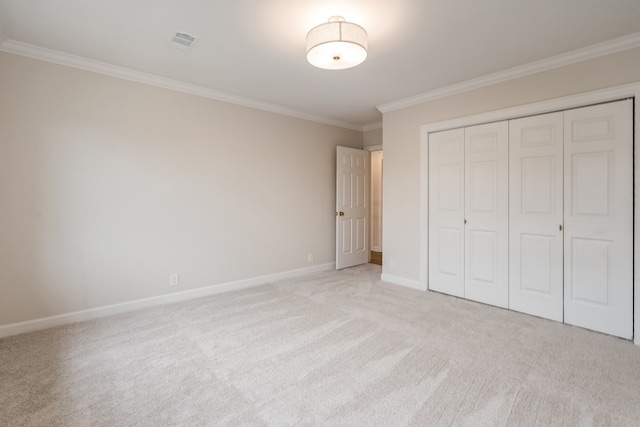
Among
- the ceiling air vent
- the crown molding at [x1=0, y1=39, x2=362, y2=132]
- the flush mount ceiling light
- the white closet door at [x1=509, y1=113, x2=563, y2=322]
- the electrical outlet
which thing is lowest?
the electrical outlet

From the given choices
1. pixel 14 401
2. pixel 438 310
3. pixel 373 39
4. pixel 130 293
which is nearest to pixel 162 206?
pixel 130 293

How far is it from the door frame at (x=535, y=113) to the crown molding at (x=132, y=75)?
2013 millimetres

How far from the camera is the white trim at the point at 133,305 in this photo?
2.69 meters

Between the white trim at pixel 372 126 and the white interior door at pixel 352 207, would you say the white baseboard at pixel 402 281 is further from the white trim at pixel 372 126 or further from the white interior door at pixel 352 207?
the white trim at pixel 372 126

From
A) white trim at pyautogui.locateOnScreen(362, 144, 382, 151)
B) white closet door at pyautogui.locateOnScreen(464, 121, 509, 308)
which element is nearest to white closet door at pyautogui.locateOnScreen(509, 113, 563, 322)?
white closet door at pyautogui.locateOnScreen(464, 121, 509, 308)

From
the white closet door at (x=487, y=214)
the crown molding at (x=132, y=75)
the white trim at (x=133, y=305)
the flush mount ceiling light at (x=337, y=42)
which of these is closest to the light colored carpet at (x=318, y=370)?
the white trim at (x=133, y=305)

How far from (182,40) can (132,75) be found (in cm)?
96

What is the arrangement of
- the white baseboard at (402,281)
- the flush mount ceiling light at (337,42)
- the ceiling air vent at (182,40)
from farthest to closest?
the white baseboard at (402,281)
the ceiling air vent at (182,40)
the flush mount ceiling light at (337,42)

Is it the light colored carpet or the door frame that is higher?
the door frame

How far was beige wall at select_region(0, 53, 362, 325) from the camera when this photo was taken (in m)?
2.67

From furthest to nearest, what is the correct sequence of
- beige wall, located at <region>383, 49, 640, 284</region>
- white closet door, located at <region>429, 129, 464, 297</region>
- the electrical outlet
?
white closet door, located at <region>429, 129, 464, 297</region> < the electrical outlet < beige wall, located at <region>383, 49, 640, 284</region>

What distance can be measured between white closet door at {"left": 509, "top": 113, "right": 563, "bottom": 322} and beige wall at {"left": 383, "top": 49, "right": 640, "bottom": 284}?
28 centimetres

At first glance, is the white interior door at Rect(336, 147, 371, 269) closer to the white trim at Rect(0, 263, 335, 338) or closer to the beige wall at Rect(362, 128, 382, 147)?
the beige wall at Rect(362, 128, 382, 147)

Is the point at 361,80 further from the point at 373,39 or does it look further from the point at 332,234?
the point at 332,234
